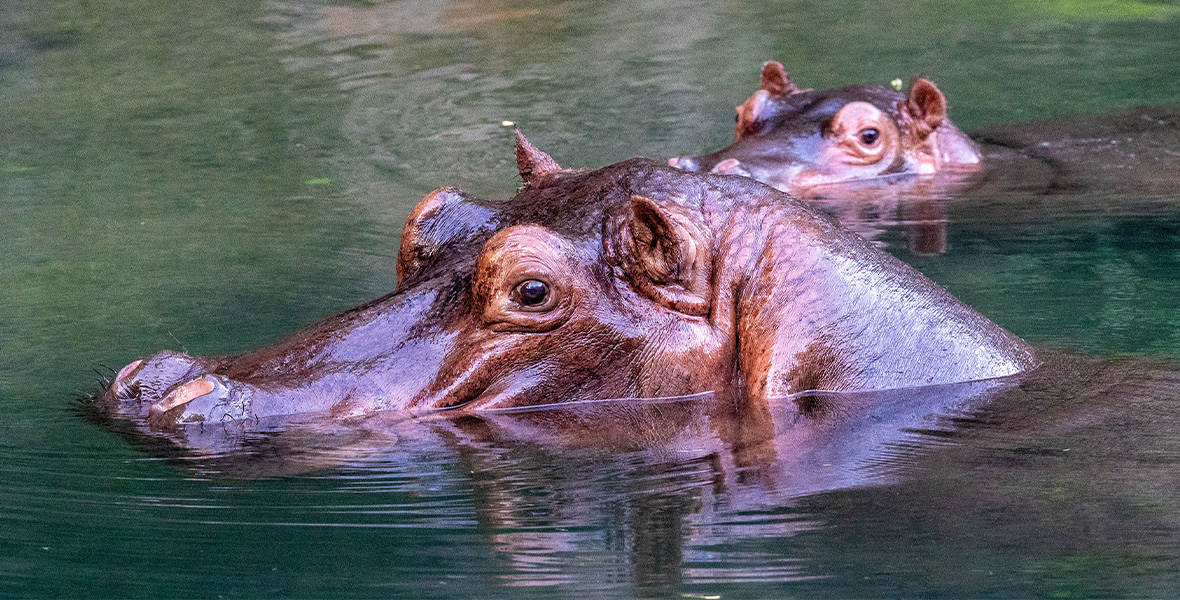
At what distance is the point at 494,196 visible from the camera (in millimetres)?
9641

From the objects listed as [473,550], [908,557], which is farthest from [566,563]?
[908,557]

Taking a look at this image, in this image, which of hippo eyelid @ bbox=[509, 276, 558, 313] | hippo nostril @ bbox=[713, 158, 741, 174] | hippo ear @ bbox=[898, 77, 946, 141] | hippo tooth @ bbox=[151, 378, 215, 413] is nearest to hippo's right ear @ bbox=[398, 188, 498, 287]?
hippo eyelid @ bbox=[509, 276, 558, 313]

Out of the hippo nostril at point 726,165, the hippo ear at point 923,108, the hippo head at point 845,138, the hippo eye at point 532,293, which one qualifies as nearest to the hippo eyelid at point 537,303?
the hippo eye at point 532,293

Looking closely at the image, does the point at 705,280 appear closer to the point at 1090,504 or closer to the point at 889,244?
the point at 1090,504

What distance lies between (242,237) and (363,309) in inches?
154

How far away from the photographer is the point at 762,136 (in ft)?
33.4

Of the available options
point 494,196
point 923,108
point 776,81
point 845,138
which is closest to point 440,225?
point 494,196

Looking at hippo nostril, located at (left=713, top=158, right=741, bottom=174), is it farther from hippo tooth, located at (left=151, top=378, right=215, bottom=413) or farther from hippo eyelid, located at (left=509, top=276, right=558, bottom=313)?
hippo tooth, located at (left=151, top=378, right=215, bottom=413)

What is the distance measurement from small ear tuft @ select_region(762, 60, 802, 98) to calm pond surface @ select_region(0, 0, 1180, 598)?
0.82 m

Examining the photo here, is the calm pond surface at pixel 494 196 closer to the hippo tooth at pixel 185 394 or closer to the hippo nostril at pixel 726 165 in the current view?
the hippo tooth at pixel 185 394

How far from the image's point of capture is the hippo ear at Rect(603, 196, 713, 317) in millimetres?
4496

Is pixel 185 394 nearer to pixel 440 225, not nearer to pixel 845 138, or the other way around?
pixel 440 225

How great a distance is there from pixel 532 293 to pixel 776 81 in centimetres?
678

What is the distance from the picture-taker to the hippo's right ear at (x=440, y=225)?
15.8ft
